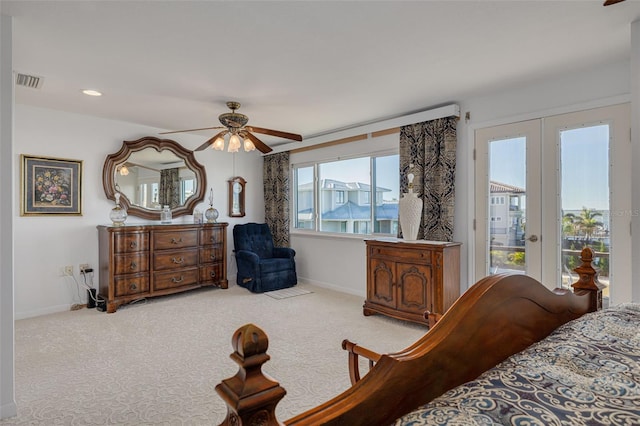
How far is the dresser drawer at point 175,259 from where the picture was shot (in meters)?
4.51

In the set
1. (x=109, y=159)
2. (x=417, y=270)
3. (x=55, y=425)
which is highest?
(x=109, y=159)

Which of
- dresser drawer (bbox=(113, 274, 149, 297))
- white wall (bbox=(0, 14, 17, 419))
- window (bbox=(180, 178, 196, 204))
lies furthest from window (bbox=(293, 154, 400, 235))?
white wall (bbox=(0, 14, 17, 419))

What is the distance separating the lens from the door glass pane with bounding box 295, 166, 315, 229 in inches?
228

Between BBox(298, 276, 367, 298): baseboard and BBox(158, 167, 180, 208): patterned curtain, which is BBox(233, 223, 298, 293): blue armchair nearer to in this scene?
BBox(298, 276, 367, 298): baseboard

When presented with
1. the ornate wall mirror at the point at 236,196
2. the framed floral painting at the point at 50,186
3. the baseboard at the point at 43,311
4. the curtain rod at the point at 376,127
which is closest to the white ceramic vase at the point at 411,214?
the curtain rod at the point at 376,127

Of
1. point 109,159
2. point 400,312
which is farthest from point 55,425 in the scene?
point 109,159

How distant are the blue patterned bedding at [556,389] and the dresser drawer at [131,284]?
168 inches

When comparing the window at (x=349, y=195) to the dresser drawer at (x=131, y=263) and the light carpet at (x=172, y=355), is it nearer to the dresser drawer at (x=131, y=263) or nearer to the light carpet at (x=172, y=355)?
the light carpet at (x=172, y=355)

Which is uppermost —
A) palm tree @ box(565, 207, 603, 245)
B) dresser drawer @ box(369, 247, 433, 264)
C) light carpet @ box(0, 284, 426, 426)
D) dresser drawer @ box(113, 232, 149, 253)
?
palm tree @ box(565, 207, 603, 245)

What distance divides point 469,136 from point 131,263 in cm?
422

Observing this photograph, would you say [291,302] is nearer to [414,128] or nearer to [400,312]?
[400,312]

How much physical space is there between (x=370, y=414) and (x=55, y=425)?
2131 millimetres

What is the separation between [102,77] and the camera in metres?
3.04

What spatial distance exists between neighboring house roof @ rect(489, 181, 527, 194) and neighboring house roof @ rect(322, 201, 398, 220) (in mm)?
1268
